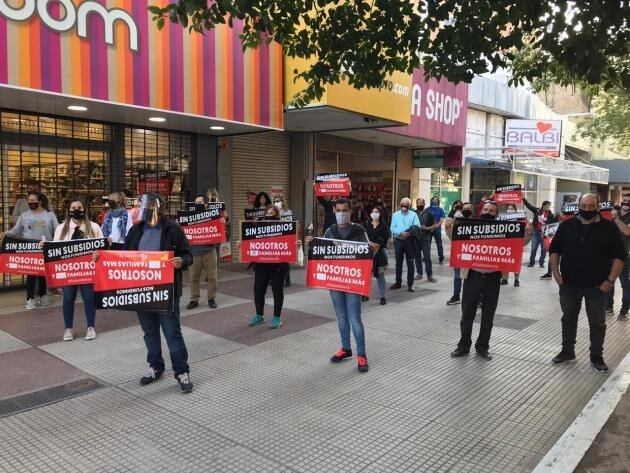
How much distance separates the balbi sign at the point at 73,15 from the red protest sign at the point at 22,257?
121 inches

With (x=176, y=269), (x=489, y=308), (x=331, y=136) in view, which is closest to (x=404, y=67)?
(x=489, y=308)

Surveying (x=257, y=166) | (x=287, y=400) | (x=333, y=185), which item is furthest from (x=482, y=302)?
(x=257, y=166)

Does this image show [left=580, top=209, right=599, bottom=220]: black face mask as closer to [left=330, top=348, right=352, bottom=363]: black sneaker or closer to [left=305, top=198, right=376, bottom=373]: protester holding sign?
[left=305, top=198, right=376, bottom=373]: protester holding sign

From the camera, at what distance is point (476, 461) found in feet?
12.3

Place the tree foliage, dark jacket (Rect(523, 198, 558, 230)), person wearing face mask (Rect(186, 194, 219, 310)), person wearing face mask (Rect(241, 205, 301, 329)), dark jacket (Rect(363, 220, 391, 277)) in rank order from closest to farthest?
the tree foliage < person wearing face mask (Rect(241, 205, 301, 329)) < person wearing face mask (Rect(186, 194, 219, 310)) < dark jacket (Rect(363, 220, 391, 277)) < dark jacket (Rect(523, 198, 558, 230))

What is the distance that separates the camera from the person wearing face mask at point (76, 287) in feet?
20.9

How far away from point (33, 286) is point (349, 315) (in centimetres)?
539

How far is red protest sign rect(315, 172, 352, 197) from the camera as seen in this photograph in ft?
38.0

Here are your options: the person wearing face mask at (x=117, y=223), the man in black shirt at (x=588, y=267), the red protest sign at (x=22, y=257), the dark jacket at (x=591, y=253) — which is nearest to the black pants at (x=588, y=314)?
the man in black shirt at (x=588, y=267)

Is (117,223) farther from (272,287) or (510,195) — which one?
(510,195)

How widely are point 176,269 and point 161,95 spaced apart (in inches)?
203

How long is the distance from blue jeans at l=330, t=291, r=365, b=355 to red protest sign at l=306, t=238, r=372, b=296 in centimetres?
11

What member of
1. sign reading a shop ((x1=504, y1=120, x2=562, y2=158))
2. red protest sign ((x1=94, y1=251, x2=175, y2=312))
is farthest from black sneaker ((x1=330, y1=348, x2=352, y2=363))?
sign reading a shop ((x1=504, y1=120, x2=562, y2=158))

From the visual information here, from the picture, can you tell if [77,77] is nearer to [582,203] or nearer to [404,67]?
[404,67]
